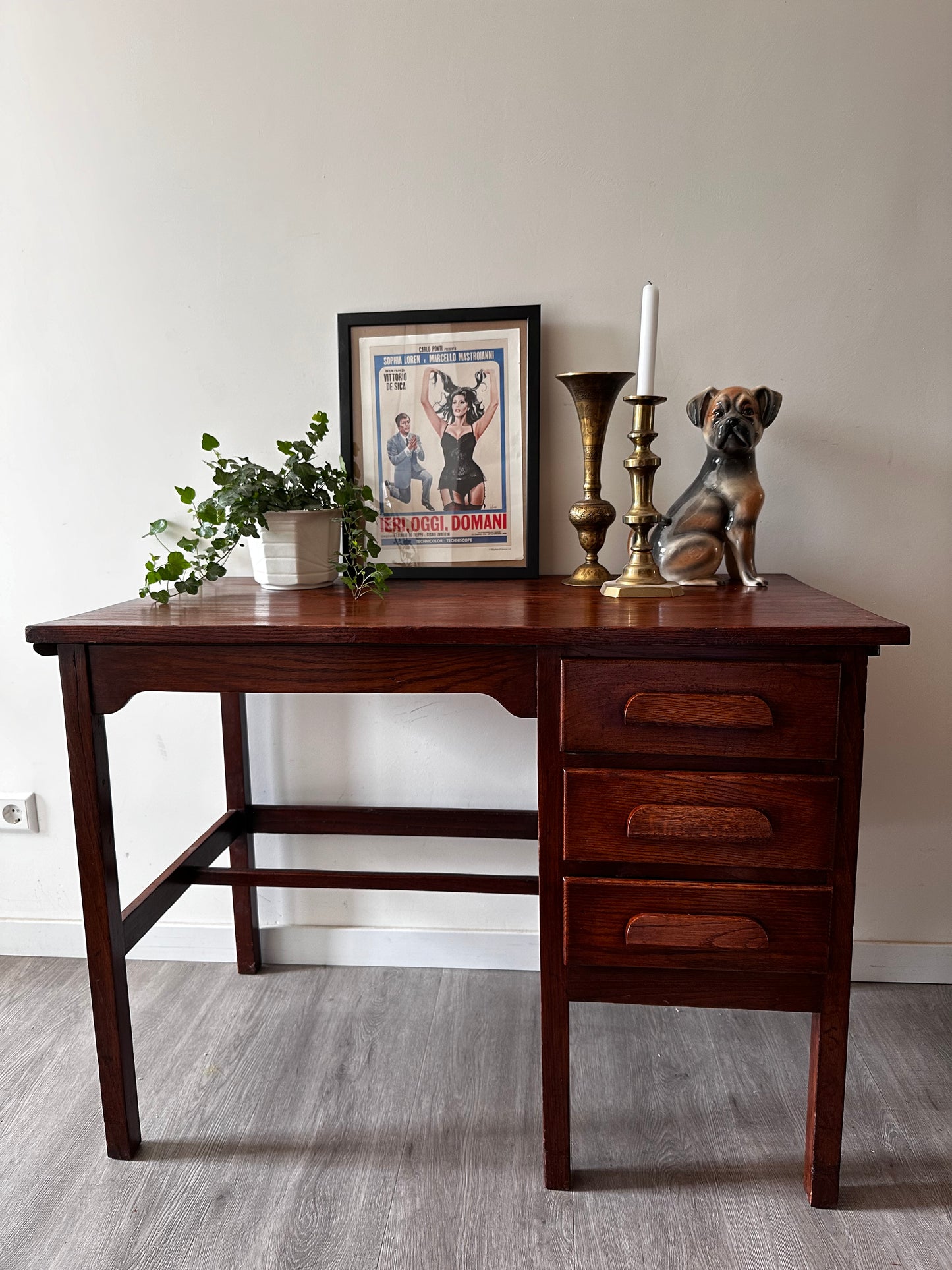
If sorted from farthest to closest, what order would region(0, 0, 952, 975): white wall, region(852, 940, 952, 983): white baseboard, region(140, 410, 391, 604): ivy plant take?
region(852, 940, 952, 983): white baseboard
region(0, 0, 952, 975): white wall
region(140, 410, 391, 604): ivy plant

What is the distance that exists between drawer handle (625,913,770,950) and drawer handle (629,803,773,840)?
0.12 m

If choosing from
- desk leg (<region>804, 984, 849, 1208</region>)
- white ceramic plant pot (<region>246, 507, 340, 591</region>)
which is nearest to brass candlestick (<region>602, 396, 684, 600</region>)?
white ceramic plant pot (<region>246, 507, 340, 591</region>)

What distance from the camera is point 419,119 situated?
5.07 ft

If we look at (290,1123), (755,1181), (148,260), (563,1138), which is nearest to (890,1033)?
(755,1181)

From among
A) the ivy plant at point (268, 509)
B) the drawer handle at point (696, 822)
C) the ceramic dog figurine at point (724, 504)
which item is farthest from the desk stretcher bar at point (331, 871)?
the ceramic dog figurine at point (724, 504)

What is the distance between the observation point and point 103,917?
4.21 ft

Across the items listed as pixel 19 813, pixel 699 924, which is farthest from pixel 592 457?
pixel 19 813

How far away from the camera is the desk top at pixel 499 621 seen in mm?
1078

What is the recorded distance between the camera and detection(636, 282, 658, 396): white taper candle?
1230 millimetres

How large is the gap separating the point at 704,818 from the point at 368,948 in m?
0.98

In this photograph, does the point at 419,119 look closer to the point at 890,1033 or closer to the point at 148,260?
the point at 148,260

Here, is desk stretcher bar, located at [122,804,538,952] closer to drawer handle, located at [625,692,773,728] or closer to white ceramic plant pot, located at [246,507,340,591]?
drawer handle, located at [625,692,773,728]

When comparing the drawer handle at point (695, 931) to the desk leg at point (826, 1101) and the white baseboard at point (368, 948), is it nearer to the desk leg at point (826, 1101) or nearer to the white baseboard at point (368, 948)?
the desk leg at point (826, 1101)

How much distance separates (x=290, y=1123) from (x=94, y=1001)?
0.38 metres
